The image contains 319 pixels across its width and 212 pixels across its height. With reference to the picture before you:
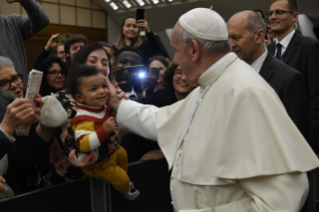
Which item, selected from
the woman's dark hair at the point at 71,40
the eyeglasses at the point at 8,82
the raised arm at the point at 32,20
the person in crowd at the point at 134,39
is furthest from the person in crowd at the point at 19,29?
the person in crowd at the point at 134,39

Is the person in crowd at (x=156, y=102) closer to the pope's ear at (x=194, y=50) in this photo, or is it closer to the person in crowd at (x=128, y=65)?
the person in crowd at (x=128, y=65)

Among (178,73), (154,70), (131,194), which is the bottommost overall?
(131,194)

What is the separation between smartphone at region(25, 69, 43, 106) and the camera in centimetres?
183

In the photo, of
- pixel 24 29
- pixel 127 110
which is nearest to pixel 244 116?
pixel 127 110

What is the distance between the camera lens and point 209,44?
172cm

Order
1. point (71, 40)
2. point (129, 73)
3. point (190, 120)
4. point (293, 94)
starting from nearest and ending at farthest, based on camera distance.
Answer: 1. point (190, 120)
2. point (293, 94)
3. point (129, 73)
4. point (71, 40)

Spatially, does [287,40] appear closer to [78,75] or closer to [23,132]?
[78,75]

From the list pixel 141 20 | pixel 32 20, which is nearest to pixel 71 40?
pixel 32 20

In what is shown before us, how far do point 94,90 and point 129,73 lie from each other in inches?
51.1

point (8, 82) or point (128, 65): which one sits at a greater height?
point (8, 82)

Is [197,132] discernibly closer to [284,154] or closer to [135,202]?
[284,154]

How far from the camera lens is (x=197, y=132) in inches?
65.9

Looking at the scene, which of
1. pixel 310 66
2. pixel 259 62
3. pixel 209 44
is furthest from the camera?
pixel 310 66

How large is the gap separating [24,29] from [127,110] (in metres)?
1.80
